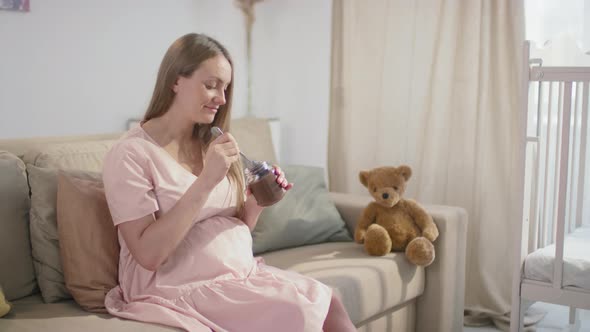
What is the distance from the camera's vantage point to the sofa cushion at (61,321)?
5.38 ft

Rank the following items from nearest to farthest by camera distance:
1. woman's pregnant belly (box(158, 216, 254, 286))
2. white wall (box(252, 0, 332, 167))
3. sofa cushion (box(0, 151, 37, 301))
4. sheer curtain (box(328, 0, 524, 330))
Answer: woman's pregnant belly (box(158, 216, 254, 286)), sofa cushion (box(0, 151, 37, 301)), sheer curtain (box(328, 0, 524, 330)), white wall (box(252, 0, 332, 167))

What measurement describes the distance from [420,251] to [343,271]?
31cm

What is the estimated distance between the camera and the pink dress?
1.69 meters

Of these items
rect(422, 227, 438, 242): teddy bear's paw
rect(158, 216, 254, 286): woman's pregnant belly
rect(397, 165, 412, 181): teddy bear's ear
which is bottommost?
rect(422, 227, 438, 242): teddy bear's paw

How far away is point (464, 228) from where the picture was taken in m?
2.66

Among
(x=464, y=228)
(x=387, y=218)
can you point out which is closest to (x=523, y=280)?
(x=464, y=228)

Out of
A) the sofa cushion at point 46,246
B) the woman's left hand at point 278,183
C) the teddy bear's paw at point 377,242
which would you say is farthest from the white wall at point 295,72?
the sofa cushion at point 46,246

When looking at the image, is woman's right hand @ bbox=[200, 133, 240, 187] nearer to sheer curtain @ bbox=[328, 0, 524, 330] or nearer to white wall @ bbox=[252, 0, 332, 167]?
sheer curtain @ bbox=[328, 0, 524, 330]

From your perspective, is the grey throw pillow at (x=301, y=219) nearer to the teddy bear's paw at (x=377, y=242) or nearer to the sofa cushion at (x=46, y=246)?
the teddy bear's paw at (x=377, y=242)

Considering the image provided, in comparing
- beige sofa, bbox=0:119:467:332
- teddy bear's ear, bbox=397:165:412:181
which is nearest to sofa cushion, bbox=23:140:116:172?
beige sofa, bbox=0:119:467:332

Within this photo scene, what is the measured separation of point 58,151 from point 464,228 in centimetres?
148

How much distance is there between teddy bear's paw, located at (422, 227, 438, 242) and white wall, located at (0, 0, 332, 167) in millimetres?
1231

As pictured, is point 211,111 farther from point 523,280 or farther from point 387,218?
point 523,280

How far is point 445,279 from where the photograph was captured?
2.57 metres
